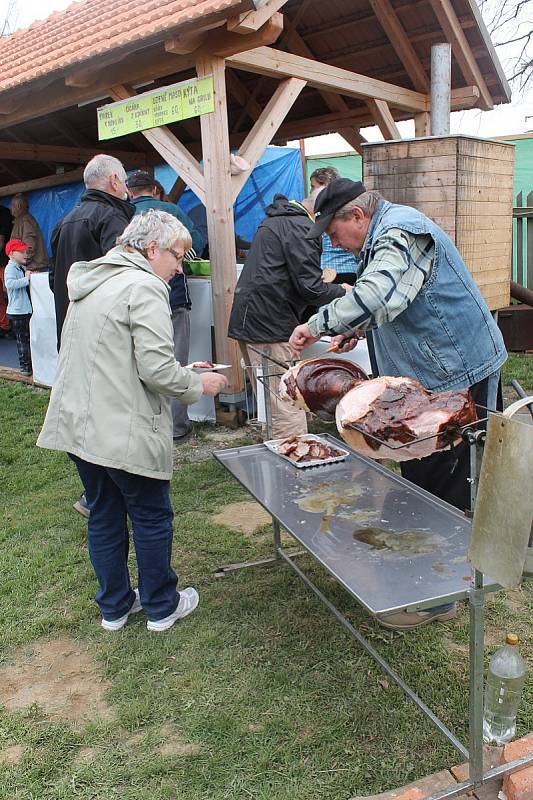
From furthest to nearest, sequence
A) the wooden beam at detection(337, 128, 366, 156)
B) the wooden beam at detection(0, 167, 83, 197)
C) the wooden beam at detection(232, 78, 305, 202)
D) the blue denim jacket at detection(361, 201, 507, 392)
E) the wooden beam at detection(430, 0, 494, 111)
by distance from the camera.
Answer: the wooden beam at detection(0, 167, 83, 197)
the wooden beam at detection(337, 128, 366, 156)
the wooden beam at detection(430, 0, 494, 111)
the wooden beam at detection(232, 78, 305, 202)
the blue denim jacket at detection(361, 201, 507, 392)

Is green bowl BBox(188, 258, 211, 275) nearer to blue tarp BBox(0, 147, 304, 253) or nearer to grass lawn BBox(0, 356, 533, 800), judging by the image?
grass lawn BBox(0, 356, 533, 800)

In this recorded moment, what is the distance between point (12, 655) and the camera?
3357mm

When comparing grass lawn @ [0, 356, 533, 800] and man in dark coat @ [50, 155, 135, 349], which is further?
man in dark coat @ [50, 155, 135, 349]

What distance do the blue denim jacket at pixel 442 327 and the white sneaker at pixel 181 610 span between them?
64.8 inches

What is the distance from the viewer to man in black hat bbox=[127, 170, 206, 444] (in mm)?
6156

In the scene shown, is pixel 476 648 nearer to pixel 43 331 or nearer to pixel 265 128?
pixel 265 128

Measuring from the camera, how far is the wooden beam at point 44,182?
38.3ft

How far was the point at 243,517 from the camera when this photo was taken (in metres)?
4.82

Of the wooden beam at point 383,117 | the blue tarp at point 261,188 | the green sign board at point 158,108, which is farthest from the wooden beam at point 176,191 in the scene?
the green sign board at point 158,108

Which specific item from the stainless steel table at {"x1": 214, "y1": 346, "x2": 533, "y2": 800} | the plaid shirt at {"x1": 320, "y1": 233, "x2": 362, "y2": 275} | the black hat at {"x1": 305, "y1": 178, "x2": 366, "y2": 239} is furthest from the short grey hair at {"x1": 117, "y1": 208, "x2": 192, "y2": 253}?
the plaid shirt at {"x1": 320, "y1": 233, "x2": 362, "y2": 275}

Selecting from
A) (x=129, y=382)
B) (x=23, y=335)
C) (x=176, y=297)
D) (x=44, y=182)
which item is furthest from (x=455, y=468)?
(x=44, y=182)

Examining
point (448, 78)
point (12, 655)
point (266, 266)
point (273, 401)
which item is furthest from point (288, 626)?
point (448, 78)

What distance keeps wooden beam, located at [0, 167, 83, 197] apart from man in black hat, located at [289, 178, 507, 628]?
9537 mm

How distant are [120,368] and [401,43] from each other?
21.9 feet
